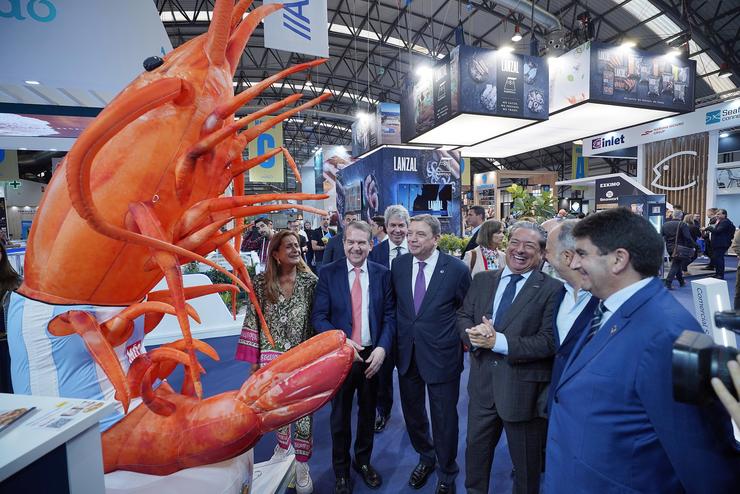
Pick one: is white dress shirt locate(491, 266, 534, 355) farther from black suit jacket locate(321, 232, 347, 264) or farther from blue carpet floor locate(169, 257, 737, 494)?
black suit jacket locate(321, 232, 347, 264)

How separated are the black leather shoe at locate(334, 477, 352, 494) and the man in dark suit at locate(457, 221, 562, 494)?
822 mm

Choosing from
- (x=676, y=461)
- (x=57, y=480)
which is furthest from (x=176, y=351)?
(x=676, y=461)

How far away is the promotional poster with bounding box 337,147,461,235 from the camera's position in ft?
33.4

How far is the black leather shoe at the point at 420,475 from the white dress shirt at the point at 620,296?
74.7 inches

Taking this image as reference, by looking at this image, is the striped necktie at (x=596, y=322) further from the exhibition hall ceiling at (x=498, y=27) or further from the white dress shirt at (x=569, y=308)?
the exhibition hall ceiling at (x=498, y=27)

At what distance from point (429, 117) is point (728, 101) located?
10221 millimetres

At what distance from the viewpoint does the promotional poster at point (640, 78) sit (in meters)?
6.79

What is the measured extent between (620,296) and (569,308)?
671 mm

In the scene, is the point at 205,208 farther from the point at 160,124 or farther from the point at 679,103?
the point at 679,103

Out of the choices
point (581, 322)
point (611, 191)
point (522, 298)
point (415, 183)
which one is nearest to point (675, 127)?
point (611, 191)

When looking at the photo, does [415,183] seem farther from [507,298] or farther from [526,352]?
[526,352]

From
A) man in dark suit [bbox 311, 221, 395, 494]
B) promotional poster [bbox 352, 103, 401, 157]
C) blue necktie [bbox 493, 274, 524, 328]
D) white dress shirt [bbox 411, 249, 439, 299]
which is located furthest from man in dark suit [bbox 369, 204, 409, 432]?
promotional poster [bbox 352, 103, 401, 157]

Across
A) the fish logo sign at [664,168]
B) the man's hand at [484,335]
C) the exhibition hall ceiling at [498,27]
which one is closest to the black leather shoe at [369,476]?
the man's hand at [484,335]

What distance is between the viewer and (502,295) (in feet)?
7.15
